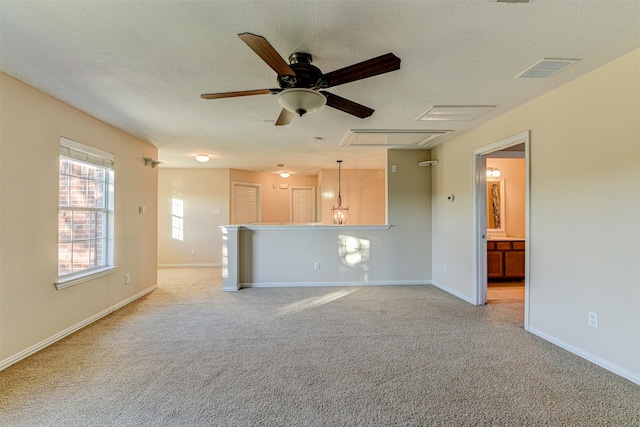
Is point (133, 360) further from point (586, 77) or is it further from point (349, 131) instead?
point (586, 77)

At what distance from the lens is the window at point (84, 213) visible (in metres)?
3.13

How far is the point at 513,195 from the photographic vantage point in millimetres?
5770

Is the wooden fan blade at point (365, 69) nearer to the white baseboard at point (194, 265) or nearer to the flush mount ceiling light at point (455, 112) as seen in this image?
the flush mount ceiling light at point (455, 112)

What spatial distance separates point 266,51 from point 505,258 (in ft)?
17.7

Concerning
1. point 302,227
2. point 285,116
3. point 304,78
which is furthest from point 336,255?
point 304,78

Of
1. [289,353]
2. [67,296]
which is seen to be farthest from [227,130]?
[289,353]

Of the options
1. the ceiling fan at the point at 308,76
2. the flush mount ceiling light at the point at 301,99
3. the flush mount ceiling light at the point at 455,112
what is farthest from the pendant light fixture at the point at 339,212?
the flush mount ceiling light at the point at 301,99

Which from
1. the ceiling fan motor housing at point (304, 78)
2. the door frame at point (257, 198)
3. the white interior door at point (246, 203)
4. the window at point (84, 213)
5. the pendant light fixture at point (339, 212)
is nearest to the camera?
the ceiling fan motor housing at point (304, 78)

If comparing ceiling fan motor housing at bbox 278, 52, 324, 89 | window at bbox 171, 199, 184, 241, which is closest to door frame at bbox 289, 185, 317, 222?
window at bbox 171, 199, 184, 241

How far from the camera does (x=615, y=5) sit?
1644 millimetres

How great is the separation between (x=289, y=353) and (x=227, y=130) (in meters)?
2.89

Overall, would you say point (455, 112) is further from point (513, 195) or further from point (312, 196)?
point (312, 196)

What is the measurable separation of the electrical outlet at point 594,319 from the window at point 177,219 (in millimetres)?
7276

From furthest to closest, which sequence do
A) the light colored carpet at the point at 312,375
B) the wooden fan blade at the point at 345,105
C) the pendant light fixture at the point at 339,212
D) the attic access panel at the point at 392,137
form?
the pendant light fixture at the point at 339,212, the attic access panel at the point at 392,137, the wooden fan blade at the point at 345,105, the light colored carpet at the point at 312,375
